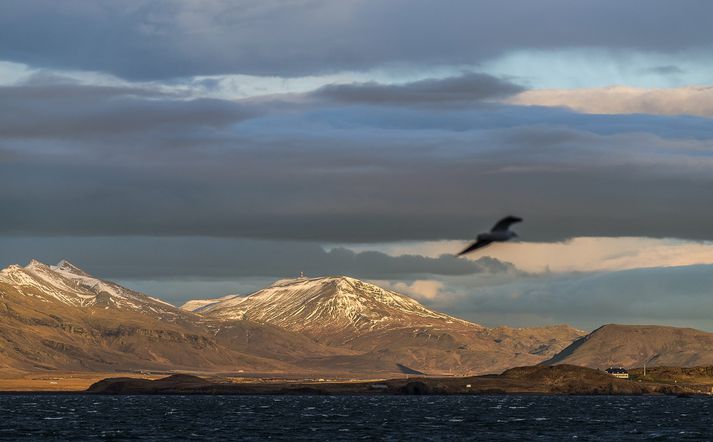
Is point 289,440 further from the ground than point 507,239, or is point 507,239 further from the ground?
point 507,239

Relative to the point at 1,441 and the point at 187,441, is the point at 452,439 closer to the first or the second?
the point at 187,441

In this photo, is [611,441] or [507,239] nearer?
[507,239]

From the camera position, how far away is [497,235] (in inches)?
2151

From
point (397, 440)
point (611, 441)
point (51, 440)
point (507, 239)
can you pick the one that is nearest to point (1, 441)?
point (51, 440)

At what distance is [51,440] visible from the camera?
196m

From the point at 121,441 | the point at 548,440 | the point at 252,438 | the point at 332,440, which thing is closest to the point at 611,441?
the point at 548,440

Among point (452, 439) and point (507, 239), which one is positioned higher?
point (507, 239)

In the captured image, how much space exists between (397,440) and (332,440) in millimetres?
10152

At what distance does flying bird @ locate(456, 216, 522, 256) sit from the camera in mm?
53094

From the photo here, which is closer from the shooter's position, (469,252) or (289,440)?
(469,252)

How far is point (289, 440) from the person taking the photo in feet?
643

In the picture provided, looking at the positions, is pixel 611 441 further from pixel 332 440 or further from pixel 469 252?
pixel 469 252

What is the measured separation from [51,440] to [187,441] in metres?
21.8

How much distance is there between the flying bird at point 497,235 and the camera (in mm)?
53094
